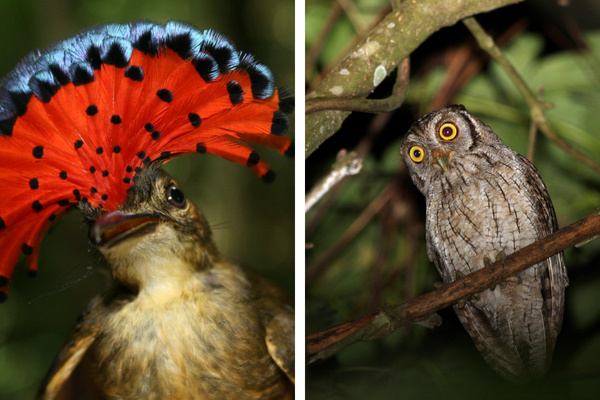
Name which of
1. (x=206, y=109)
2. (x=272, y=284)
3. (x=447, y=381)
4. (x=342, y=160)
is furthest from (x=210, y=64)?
(x=447, y=381)

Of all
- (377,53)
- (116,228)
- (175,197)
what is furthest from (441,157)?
(116,228)

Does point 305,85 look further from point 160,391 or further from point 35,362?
point 35,362

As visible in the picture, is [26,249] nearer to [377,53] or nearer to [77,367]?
[77,367]

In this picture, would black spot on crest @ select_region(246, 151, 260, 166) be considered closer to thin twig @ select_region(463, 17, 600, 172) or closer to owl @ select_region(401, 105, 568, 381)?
owl @ select_region(401, 105, 568, 381)

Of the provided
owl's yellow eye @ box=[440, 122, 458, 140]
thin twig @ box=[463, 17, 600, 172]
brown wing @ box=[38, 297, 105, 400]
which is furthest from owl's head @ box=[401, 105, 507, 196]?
brown wing @ box=[38, 297, 105, 400]

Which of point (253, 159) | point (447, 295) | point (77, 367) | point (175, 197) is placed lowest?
point (77, 367)

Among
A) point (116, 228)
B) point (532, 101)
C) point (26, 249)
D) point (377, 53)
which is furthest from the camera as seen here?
point (377, 53)
